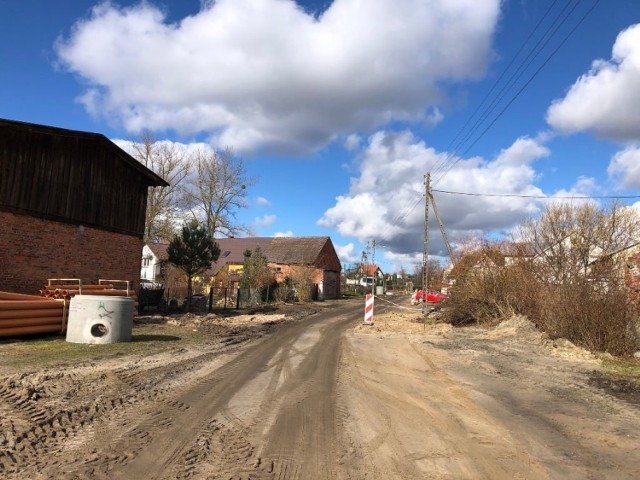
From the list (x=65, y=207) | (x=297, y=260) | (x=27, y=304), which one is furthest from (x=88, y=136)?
(x=297, y=260)

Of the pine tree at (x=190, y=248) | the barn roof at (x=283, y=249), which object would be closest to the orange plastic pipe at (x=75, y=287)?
the pine tree at (x=190, y=248)

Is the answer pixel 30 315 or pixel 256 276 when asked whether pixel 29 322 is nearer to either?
pixel 30 315

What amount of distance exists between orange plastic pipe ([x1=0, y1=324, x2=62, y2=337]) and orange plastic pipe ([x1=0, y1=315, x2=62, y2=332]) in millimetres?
67

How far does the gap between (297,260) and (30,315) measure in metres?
40.9

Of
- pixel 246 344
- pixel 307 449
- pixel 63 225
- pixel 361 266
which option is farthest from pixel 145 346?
pixel 361 266

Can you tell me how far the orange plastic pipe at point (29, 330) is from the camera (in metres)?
13.2

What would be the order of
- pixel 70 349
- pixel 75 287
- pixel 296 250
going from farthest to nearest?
pixel 296 250 → pixel 75 287 → pixel 70 349

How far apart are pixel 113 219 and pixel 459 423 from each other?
18.2 metres

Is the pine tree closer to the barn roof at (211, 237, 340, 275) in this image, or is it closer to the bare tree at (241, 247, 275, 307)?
the bare tree at (241, 247, 275, 307)

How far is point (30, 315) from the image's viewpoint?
13906mm

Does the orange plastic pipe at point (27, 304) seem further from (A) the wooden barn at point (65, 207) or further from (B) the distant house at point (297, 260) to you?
(B) the distant house at point (297, 260)

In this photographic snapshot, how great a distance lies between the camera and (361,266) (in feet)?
291

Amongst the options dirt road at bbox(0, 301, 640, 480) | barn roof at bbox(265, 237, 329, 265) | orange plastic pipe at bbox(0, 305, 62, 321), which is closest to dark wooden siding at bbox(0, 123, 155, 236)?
orange plastic pipe at bbox(0, 305, 62, 321)

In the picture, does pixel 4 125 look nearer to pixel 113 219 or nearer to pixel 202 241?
pixel 113 219
